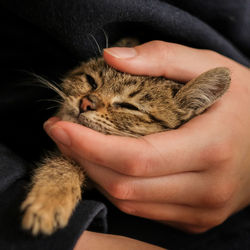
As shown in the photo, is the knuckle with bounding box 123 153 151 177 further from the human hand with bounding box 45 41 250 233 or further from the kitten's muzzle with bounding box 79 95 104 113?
the kitten's muzzle with bounding box 79 95 104 113

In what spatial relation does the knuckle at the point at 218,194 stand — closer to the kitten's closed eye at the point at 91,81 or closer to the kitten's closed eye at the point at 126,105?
the kitten's closed eye at the point at 126,105

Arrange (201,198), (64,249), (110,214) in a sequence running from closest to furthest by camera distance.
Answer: (64,249) < (201,198) < (110,214)

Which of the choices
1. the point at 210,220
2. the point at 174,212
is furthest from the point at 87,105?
the point at 210,220

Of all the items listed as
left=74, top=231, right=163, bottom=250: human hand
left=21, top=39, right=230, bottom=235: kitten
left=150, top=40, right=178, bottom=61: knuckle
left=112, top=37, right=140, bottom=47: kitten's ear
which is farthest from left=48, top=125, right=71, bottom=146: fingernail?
left=112, top=37, right=140, bottom=47: kitten's ear

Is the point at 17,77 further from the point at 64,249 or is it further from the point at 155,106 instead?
the point at 64,249

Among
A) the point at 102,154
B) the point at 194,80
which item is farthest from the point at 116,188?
the point at 194,80

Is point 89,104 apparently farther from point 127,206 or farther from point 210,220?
point 210,220
